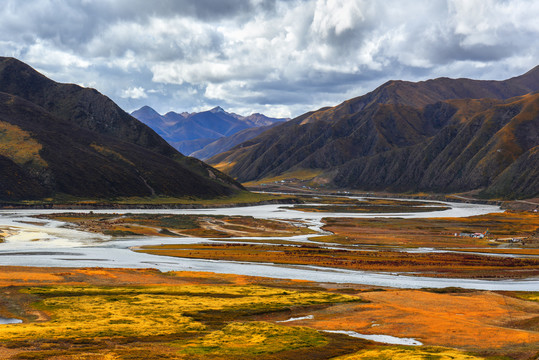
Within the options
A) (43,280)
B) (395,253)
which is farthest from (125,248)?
(395,253)

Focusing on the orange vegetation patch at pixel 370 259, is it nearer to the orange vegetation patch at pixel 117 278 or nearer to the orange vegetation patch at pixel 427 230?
the orange vegetation patch at pixel 117 278

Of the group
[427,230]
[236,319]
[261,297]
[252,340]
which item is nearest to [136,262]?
[261,297]

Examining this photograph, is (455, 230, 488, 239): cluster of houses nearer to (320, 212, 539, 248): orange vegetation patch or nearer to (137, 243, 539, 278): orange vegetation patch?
(320, 212, 539, 248): orange vegetation patch

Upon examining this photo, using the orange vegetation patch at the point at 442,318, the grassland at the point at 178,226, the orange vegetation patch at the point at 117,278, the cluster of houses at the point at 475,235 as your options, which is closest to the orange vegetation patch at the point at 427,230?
the cluster of houses at the point at 475,235

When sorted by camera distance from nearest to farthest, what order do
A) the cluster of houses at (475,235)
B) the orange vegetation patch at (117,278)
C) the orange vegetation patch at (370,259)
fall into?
the orange vegetation patch at (117,278), the orange vegetation patch at (370,259), the cluster of houses at (475,235)

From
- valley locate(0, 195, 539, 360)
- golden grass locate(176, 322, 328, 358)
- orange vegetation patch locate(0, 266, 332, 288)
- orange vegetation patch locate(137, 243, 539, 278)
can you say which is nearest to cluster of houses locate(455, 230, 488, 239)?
valley locate(0, 195, 539, 360)

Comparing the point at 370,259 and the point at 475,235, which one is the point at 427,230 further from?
the point at 370,259
